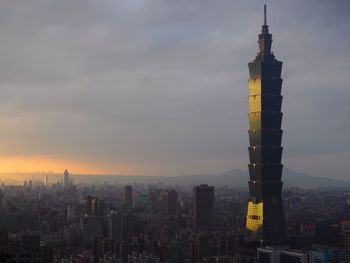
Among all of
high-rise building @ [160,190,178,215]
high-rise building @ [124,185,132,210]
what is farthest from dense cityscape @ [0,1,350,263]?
high-rise building @ [124,185,132,210]

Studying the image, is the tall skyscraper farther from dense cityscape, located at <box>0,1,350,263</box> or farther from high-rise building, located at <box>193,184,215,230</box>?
high-rise building, located at <box>193,184,215,230</box>

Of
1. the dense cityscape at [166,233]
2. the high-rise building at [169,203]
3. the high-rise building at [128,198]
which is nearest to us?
the dense cityscape at [166,233]

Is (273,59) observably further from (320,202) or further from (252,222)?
(320,202)

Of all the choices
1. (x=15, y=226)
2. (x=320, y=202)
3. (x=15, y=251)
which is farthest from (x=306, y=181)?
(x=15, y=251)

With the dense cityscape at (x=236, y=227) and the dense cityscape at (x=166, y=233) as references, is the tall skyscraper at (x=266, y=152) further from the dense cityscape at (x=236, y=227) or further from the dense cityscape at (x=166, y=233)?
the dense cityscape at (x=166, y=233)

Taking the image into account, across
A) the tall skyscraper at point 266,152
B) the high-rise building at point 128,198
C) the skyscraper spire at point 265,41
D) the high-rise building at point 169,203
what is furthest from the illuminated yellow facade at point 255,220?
the high-rise building at point 128,198
